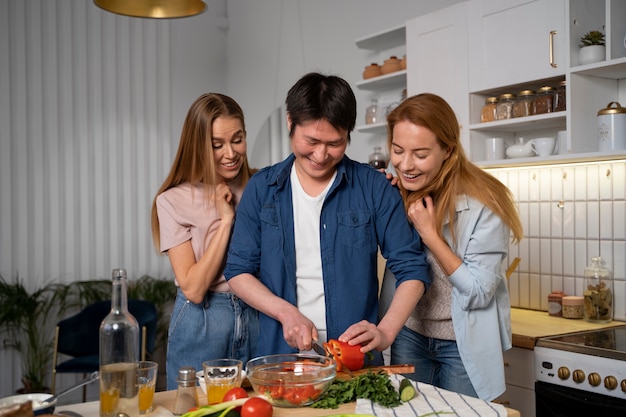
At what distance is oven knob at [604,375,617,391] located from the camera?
2521mm

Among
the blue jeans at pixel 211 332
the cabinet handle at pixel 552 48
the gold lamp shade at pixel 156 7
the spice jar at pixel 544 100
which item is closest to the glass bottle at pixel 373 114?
the spice jar at pixel 544 100

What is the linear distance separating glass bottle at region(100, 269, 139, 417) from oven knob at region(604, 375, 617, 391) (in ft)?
5.87

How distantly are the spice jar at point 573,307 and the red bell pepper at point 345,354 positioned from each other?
183 cm

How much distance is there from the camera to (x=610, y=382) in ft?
8.30

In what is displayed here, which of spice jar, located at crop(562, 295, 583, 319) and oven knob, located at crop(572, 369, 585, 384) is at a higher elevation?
spice jar, located at crop(562, 295, 583, 319)

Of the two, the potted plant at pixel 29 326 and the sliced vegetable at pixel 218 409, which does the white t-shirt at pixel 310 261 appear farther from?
the potted plant at pixel 29 326

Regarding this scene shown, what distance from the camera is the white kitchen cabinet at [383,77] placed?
400 centimetres

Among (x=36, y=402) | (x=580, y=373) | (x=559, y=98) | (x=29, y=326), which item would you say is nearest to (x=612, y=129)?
(x=559, y=98)

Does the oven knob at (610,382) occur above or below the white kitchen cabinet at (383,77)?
below

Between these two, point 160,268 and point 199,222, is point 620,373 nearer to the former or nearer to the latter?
point 199,222

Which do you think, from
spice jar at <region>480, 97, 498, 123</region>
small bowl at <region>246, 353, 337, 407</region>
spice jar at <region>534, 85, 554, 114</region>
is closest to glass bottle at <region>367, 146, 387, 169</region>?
spice jar at <region>480, 97, 498, 123</region>

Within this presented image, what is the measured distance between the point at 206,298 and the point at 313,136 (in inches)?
28.7

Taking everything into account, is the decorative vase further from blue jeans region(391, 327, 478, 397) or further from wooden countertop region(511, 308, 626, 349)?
blue jeans region(391, 327, 478, 397)

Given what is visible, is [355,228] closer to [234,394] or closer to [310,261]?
[310,261]
